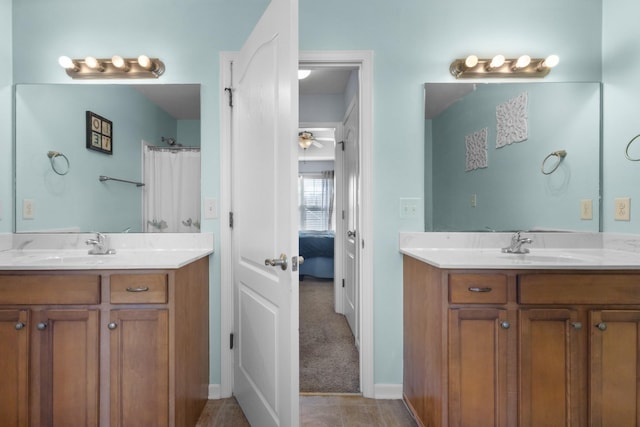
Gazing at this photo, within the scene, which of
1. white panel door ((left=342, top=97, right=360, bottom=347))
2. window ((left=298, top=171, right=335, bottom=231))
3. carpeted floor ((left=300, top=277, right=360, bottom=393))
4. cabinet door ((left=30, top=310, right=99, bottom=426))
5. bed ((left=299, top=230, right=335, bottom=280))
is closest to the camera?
cabinet door ((left=30, top=310, right=99, bottom=426))

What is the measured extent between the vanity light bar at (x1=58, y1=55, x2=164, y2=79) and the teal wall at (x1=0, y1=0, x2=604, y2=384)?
6 cm

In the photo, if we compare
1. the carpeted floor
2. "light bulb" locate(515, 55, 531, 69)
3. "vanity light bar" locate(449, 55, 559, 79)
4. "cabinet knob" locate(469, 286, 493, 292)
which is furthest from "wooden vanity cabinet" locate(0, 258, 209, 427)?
"light bulb" locate(515, 55, 531, 69)

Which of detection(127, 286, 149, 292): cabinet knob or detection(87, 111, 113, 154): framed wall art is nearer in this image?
detection(127, 286, 149, 292): cabinet knob

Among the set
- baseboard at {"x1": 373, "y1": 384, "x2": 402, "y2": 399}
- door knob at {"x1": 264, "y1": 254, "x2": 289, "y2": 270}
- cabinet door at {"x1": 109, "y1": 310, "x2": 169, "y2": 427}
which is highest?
door knob at {"x1": 264, "y1": 254, "x2": 289, "y2": 270}

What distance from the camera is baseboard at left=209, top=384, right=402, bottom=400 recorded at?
189 cm

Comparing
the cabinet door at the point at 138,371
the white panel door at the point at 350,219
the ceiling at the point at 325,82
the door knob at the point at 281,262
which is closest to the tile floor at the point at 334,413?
the cabinet door at the point at 138,371

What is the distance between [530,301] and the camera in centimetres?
133

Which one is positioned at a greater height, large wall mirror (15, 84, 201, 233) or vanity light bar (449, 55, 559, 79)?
vanity light bar (449, 55, 559, 79)

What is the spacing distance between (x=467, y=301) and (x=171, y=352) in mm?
1318

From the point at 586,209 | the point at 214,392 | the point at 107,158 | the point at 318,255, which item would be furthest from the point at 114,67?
the point at 318,255

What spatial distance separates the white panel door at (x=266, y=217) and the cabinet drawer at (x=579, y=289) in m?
1.02

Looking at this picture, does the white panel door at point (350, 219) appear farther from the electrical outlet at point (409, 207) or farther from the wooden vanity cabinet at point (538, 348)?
the wooden vanity cabinet at point (538, 348)

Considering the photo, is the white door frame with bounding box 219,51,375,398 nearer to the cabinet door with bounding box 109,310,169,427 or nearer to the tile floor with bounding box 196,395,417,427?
the tile floor with bounding box 196,395,417,427

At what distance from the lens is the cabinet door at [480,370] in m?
1.32
